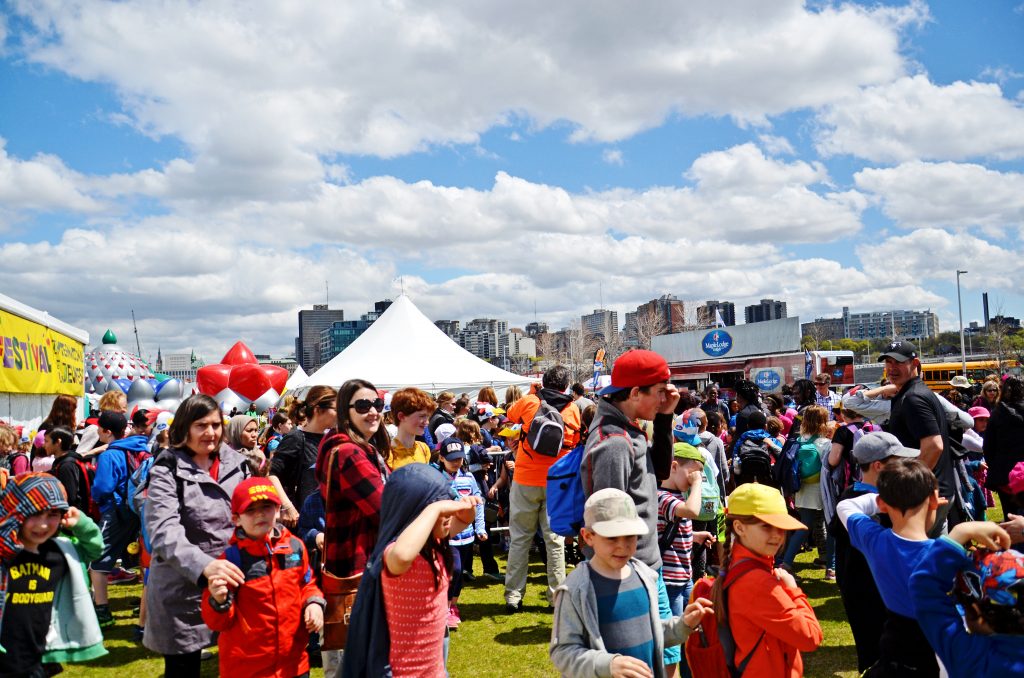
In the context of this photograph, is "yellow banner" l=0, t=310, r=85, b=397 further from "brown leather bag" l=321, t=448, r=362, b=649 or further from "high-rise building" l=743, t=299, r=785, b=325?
"high-rise building" l=743, t=299, r=785, b=325

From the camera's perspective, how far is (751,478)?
265 inches

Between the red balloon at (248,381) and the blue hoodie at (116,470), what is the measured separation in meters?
7.08

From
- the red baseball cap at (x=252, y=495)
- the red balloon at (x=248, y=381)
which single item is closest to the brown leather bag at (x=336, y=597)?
the red baseball cap at (x=252, y=495)

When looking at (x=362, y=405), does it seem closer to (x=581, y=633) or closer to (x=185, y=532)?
(x=185, y=532)

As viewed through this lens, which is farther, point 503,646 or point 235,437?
point 235,437

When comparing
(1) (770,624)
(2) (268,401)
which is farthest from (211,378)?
(1) (770,624)

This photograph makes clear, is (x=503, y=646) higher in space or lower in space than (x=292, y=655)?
lower

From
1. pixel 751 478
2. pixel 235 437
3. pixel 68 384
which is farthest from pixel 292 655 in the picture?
pixel 68 384

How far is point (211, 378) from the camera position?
41.9 feet

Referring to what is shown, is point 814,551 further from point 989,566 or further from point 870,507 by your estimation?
point 989,566

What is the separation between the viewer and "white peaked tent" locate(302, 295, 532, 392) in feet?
63.7

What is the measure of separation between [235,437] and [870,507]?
4770 millimetres

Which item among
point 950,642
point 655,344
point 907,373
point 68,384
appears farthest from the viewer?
point 655,344

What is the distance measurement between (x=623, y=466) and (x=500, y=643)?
120 inches
